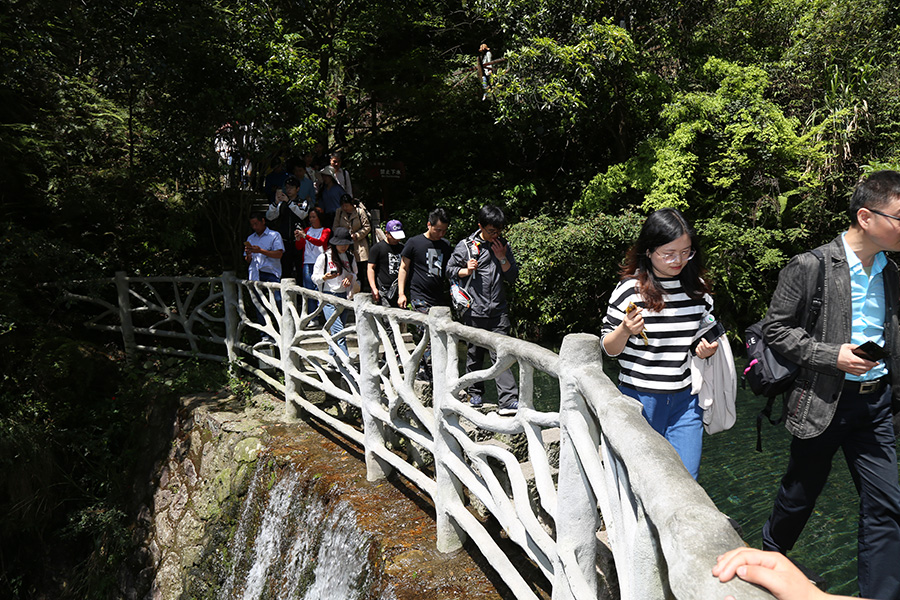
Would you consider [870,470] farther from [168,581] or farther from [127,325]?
[127,325]

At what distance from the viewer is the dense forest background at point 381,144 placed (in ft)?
26.3

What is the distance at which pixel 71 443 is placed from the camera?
796 centimetres

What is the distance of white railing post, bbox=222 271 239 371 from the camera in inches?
287

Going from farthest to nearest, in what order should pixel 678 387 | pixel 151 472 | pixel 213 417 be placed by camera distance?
pixel 151 472
pixel 213 417
pixel 678 387

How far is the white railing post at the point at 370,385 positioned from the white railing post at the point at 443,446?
104cm

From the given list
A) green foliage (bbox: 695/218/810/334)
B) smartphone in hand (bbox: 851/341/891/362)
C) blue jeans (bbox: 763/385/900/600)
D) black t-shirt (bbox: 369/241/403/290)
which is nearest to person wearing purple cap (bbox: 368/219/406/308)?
black t-shirt (bbox: 369/241/403/290)

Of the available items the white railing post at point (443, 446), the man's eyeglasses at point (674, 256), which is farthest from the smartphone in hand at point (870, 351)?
the white railing post at point (443, 446)

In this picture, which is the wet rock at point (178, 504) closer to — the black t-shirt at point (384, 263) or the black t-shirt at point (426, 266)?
the black t-shirt at point (384, 263)

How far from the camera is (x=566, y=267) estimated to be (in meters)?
12.2

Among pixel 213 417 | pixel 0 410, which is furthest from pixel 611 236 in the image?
pixel 0 410

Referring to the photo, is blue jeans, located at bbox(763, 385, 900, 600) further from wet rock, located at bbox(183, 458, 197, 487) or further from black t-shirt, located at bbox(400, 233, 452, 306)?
wet rock, located at bbox(183, 458, 197, 487)

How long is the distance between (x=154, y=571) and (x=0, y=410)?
115 inches

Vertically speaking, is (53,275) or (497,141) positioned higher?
(497,141)

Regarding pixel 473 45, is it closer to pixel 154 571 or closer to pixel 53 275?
pixel 53 275
